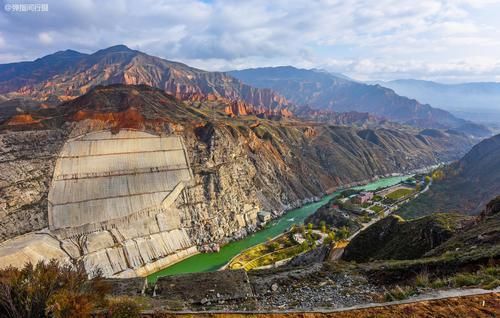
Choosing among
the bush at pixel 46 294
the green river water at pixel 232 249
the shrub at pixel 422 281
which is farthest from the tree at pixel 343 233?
the bush at pixel 46 294

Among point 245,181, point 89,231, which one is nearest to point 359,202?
point 245,181

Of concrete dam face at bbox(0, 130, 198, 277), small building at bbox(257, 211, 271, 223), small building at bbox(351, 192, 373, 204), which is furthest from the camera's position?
small building at bbox(351, 192, 373, 204)

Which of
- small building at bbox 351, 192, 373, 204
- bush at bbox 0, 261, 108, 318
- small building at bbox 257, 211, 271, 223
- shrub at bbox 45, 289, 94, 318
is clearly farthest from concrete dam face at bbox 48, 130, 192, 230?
shrub at bbox 45, 289, 94, 318

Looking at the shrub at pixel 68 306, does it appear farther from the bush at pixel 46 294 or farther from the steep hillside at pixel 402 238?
the steep hillside at pixel 402 238

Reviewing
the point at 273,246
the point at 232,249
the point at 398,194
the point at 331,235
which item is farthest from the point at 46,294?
the point at 398,194

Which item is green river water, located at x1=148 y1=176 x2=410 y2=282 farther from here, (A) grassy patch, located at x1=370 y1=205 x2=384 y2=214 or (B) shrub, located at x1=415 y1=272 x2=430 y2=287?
(B) shrub, located at x1=415 y1=272 x2=430 y2=287

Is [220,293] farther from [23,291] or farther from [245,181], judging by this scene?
[245,181]
